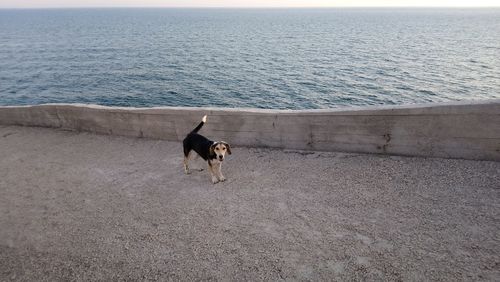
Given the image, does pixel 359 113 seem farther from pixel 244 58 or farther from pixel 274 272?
pixel 244 58

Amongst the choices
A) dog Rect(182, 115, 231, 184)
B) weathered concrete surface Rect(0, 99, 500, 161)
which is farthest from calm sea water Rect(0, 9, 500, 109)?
dog Rect(182, 115, 231, 184)

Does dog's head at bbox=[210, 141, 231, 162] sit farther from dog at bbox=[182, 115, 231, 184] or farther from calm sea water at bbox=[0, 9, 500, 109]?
calm sea water at bbox=[0, 9, 500, 109]

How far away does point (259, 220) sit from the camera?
647cm

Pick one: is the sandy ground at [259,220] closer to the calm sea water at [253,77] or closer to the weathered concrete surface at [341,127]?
the weathered concrete surface at [341,127]

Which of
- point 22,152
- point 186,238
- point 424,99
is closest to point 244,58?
point 424,99

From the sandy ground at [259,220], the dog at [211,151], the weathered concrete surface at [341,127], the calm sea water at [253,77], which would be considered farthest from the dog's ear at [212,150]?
the calm sea water at [253,77]

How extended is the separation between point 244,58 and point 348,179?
5086cm

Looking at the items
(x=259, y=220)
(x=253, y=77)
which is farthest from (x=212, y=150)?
(x=253, y=77)

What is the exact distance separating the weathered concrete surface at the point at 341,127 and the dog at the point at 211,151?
6.29 feet

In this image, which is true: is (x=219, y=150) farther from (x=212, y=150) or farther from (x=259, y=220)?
(x=259, y=220)

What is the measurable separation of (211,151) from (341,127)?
3.59 metres

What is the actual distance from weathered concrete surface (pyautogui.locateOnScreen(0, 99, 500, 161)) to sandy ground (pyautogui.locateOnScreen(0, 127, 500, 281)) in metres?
0.35

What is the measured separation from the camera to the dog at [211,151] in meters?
7.56

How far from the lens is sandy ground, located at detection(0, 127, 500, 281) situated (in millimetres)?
5301
